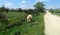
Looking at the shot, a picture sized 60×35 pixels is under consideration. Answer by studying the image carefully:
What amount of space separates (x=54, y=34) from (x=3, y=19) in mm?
13822

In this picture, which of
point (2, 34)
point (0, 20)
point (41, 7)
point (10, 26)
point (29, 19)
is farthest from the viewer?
point (41, 7)

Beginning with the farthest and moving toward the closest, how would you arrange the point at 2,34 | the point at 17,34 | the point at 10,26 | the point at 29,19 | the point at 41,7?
the point at 41,7
the point at 29,19
the point at 10,26
the point at 2,34
the point at 17,34

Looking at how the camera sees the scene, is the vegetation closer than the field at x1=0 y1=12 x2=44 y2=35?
No

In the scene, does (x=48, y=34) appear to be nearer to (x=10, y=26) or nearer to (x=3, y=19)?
(x=10, y=26)

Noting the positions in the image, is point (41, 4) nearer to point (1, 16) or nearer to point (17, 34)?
point (1, 16)

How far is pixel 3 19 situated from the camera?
1105 inches

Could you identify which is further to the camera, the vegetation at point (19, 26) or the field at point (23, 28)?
the vegetation at point (19, 26)

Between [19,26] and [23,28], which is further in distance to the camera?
[19,26]

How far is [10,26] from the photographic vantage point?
2344cm

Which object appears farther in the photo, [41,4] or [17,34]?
[41,4]

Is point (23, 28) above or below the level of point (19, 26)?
above

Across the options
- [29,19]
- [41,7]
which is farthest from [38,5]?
[29,19]

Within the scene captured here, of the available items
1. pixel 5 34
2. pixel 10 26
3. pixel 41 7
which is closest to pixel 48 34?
pixel 5 34

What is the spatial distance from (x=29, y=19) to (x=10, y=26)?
7755 millimetres
